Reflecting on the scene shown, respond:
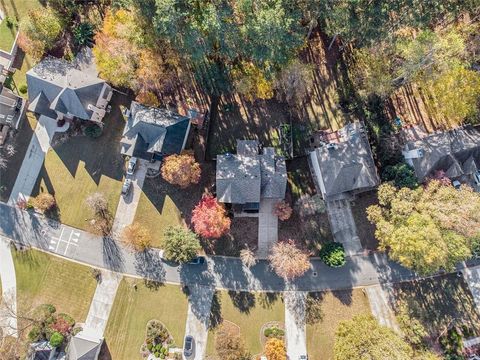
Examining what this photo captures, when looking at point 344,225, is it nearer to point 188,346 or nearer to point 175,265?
point 175,265

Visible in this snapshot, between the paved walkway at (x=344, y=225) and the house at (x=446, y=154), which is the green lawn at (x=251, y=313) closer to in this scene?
the paved walkway at (x=344, y=225)

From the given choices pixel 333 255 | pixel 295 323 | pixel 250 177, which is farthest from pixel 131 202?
pixel 333 255

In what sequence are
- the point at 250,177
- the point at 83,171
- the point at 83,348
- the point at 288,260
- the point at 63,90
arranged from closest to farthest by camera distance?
1. the point at 288,260
2. the point at 250,177
3. the point at 83,348
4. the point at 63,90
5. the point at 83,171

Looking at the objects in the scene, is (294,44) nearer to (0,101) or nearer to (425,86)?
(425,86)

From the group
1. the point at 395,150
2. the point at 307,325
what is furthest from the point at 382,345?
the point at 395,150

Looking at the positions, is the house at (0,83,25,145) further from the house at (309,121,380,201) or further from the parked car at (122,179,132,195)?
the house at (309,121,380,201)

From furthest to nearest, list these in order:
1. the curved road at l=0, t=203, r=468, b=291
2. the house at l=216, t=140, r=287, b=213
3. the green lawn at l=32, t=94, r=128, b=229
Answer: the green lawn at l=32, t=94, r=128, b=229
the curved road at l=0, t=203, r=468, b=291
the house at l=216, t=140, r=287, b=213

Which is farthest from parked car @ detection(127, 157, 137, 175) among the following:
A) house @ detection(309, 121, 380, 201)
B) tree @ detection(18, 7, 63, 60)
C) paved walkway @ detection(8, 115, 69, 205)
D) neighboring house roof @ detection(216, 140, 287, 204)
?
house @ detection(309, 121, 380, 201)
